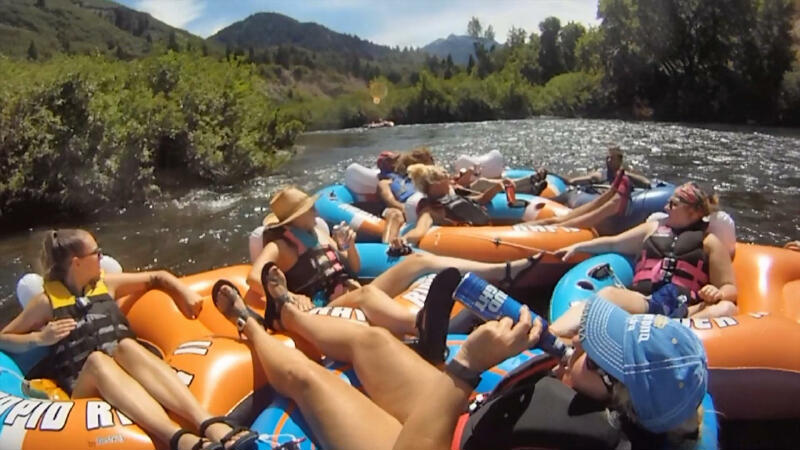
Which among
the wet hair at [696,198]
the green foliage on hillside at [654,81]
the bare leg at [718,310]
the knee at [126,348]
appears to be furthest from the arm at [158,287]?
the green foliage on hillside at [654,81]

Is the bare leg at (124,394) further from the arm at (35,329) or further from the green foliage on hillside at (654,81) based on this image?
the green foliage on hillside at (654,81)

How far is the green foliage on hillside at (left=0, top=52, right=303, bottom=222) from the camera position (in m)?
8.25

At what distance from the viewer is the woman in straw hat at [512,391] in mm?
1677

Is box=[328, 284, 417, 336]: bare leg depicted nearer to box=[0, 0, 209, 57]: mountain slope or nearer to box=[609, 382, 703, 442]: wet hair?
box=[609, 382, 703, 442]: wet hair

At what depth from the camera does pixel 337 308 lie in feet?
10.4

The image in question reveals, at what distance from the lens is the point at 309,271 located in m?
3.78

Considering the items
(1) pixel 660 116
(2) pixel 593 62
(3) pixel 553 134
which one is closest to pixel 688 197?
(3) pixel 553 134

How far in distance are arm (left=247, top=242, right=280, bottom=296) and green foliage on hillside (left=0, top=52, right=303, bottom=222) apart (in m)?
5.94

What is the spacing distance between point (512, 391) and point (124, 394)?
1.46 meters

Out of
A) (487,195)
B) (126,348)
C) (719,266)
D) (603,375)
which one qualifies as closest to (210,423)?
(126,348)

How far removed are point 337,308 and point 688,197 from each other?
1998 millimetres

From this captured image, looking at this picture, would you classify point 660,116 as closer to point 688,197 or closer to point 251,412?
point 688,197

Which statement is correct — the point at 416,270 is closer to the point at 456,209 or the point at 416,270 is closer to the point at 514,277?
the point at 514,277

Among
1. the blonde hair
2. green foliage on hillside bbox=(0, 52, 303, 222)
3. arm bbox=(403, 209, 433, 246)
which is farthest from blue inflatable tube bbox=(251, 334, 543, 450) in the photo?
green foliage on hillside bbox=(0, 52, 303, 222)
